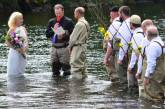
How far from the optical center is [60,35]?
17.5 meters

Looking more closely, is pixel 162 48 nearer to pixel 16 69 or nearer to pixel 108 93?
pixel 108 93

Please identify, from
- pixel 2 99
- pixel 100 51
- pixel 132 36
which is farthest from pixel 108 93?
pixel 100 51

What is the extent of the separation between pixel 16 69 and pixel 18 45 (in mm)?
771

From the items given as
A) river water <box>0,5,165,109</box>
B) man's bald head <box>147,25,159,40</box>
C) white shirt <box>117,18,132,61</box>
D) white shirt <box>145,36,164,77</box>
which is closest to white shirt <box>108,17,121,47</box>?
white shirt <box>117,18,132,61</box>

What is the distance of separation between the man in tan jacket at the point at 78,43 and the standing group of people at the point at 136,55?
3.22ft

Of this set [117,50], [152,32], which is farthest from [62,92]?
[152,32]

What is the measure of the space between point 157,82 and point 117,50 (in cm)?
272

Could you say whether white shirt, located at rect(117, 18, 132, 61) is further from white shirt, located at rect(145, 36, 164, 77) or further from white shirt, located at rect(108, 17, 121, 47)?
white shirt, located at rect(145, 36, 164, 77)

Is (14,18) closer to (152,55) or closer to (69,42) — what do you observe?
(69,42)

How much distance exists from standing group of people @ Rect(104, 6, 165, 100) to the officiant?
1.67m

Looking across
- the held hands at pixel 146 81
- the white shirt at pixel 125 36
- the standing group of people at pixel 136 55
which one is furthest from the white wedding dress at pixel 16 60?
the held hands at pixel 146 81

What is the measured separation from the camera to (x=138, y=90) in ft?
49.4

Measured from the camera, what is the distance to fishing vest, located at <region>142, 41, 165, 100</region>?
13617mm

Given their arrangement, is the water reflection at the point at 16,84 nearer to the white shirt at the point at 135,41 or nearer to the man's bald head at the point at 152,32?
the white shirt at the point at 135,41
